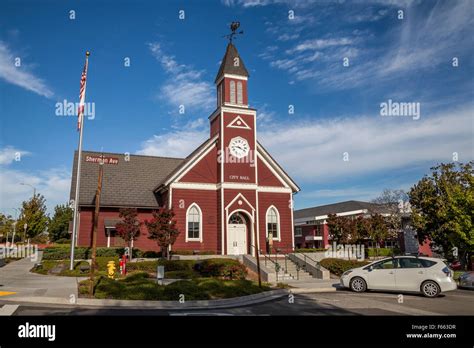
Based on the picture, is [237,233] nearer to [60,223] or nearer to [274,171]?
[274,171]

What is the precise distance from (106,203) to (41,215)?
19467 mm

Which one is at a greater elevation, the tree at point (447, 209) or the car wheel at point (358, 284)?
the tree at point (447, 209)

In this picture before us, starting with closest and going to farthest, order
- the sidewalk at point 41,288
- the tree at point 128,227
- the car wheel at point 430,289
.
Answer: the sidewalk at point 41,288, the car wheel at point 430,289, the tree at point 128,227

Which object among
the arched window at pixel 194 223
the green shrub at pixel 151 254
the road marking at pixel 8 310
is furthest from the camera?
the green shrub at pixel 151 254

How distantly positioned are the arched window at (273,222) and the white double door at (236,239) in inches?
82.1

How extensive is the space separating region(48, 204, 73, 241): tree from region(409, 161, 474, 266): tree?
4685 cm

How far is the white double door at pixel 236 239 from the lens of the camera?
28.0 meters

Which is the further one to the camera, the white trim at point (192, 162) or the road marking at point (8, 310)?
the white trim at point (192, 162)

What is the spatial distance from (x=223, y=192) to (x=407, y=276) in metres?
15.5

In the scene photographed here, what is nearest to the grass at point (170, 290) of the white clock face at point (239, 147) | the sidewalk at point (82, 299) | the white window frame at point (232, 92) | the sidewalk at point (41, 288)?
the sidewalk at point (82, 299)

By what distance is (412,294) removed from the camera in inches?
590

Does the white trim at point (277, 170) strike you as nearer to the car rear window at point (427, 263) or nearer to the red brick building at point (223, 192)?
the red brick building at point (223, 192)

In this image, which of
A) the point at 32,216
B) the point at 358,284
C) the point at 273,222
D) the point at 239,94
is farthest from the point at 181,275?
the point at 32,216
